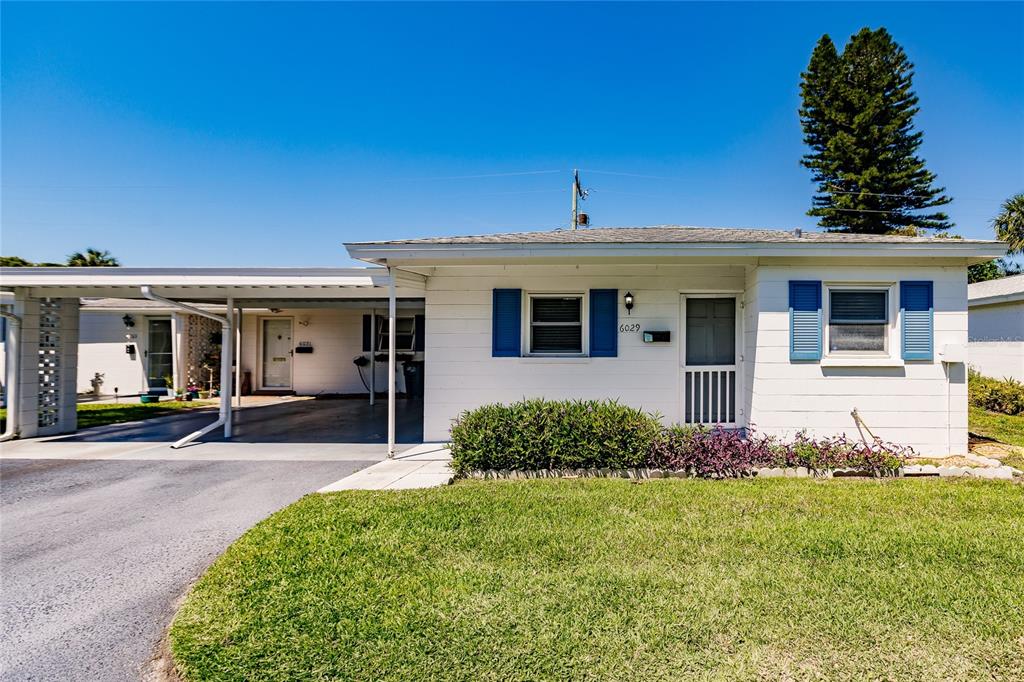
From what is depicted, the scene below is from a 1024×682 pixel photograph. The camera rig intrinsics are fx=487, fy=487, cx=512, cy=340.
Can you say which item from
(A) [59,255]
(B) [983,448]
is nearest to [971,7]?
(B) [983,448]

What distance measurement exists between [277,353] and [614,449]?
42.7ft

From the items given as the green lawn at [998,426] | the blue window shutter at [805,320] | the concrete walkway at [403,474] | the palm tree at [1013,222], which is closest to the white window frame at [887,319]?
the blue window shutter at [805,320]

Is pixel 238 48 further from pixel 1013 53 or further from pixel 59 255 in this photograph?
pixel 59 255

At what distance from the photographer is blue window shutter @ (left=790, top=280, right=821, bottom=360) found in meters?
6.25

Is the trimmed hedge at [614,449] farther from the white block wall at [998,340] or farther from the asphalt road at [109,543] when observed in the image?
the white block wall at [998,340]

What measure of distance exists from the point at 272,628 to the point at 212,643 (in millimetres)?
282

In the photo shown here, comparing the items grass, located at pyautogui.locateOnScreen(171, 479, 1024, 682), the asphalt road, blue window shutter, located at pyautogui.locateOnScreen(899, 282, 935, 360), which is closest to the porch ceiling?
the asphalt road

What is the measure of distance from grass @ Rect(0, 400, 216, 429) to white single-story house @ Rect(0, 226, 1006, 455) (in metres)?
1.68

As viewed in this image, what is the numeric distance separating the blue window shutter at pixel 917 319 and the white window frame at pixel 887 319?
92 millimetres

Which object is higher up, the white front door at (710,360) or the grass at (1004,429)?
the white front door at (710,360)

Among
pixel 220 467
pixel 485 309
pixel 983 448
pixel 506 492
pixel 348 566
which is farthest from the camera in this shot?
pixel 485 309

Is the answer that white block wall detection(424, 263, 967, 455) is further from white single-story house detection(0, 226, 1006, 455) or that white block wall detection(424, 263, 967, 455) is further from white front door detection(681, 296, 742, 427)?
white front door detection(681, 296, 742, 427)

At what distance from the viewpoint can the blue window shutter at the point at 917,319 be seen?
6.23 metres

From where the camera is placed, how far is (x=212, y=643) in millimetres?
2514
